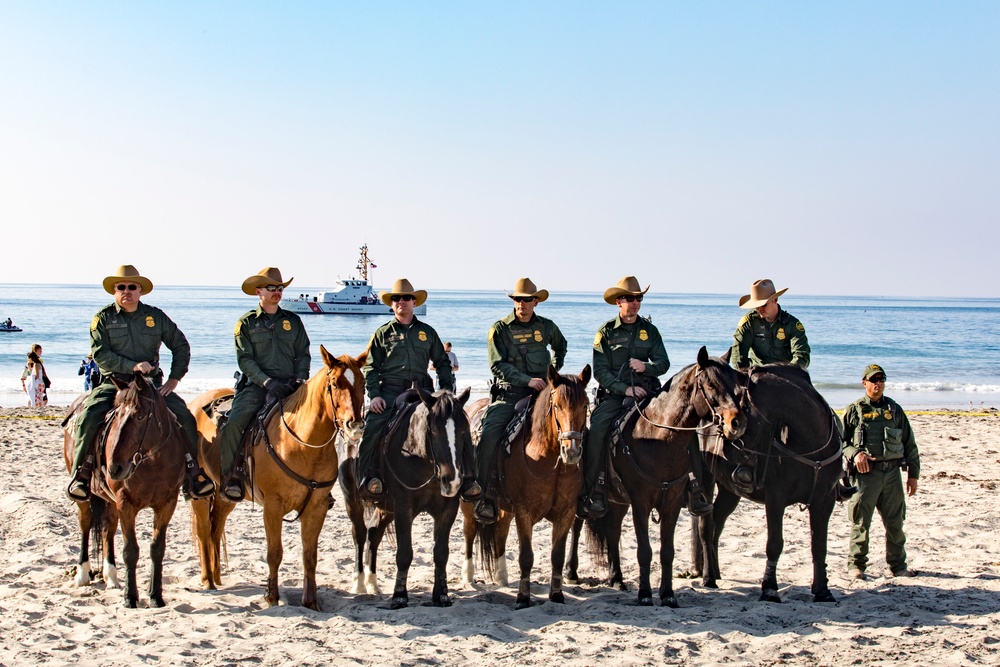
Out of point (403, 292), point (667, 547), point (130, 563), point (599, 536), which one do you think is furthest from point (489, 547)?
point (130, 563)

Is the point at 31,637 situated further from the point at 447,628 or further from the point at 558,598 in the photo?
the point at 558,598

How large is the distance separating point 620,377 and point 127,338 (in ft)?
14.8

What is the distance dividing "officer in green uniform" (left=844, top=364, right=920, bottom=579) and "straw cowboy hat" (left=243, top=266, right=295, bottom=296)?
5471 mm

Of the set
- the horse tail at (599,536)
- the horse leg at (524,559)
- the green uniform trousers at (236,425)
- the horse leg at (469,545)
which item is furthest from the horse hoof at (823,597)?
the green uniform trousers at (236,425)

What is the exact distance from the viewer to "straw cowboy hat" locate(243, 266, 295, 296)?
812 centimetres

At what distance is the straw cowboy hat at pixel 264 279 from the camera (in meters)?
8.12

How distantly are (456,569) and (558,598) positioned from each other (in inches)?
66.3

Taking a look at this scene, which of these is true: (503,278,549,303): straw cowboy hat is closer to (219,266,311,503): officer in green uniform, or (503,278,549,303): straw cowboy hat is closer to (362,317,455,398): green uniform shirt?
(362,317,455,398): green uniform shirt

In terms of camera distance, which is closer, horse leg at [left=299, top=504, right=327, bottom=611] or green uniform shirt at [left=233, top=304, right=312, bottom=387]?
horse leg at [left=299, top=504, right=327, bottom=611]

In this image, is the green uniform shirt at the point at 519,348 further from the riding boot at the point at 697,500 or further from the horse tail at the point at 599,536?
the riding boot at the point at 697,500

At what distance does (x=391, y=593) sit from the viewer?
8.12m

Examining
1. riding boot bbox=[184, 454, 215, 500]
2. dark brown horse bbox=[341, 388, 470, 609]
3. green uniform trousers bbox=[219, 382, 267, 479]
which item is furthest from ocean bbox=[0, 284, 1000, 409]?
dark brown horse bbox=[341, 388, 470, 609]

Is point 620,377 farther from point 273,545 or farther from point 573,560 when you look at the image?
point 273,545

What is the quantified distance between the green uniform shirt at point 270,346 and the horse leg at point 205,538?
4.35 feet
